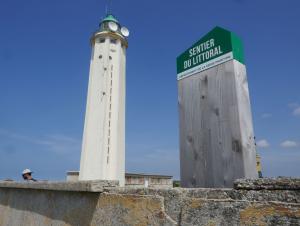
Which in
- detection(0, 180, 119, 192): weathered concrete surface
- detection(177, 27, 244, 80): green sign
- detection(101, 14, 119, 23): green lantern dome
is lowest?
detection(0, 180, 119, 192): weathered concrete surface

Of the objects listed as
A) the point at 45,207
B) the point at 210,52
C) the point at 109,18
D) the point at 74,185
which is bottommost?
the point at 45,207

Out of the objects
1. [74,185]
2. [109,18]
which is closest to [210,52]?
[74,185]

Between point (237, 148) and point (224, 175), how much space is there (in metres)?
0.27

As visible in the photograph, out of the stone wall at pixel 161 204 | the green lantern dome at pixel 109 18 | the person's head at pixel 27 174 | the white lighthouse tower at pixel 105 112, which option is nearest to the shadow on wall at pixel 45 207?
the stone wall at pixel 161 204

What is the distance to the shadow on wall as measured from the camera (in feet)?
9.25

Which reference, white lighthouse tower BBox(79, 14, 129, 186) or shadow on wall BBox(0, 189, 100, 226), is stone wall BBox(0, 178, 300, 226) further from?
white lighthouse tower BBox(79, 14, 129, 186)

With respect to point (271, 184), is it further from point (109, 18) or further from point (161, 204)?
point (109, 18)

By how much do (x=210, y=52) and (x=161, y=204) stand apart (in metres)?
1.52

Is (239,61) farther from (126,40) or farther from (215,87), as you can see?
(126,40)

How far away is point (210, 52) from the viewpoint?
2.55m

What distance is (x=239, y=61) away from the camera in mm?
2432

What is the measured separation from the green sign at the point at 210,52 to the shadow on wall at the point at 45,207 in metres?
1.68

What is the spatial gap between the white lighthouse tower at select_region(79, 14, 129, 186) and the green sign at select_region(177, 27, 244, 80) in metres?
19.0

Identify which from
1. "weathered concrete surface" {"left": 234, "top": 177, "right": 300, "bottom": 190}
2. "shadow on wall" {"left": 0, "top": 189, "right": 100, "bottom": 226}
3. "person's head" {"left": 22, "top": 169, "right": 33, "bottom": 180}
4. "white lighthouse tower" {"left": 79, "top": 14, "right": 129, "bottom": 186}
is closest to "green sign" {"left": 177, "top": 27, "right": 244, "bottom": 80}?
"weathered concrete surface" {"left": 234, "top": 177, "right": 300, "bottom": 190}
